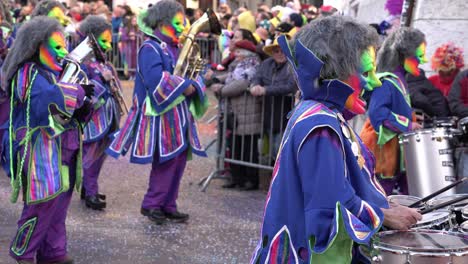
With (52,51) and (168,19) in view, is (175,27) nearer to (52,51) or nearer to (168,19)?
(168,19)

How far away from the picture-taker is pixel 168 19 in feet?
21.6

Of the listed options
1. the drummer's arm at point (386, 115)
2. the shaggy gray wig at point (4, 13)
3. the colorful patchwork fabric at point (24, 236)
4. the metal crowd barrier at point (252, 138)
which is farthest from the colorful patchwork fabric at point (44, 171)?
the shaggy gray wig at point (4, 13)

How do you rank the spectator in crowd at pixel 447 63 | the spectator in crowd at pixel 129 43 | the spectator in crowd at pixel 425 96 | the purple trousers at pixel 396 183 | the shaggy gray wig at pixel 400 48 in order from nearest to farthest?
the shaggy gray wig at pixel 400 48 → the purple trousers at pixel 396 183 → the spectator in crowd at pixel 425 96 → the spectator in crowd at pixel 447 63 → the spectator in crowd at pixel 129 43

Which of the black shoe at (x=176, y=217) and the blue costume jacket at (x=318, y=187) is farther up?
the blue costume jacket at (x=318, y=187)

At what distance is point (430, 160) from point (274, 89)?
8.43 ft

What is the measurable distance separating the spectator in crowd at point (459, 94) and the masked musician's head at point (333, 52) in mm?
4299

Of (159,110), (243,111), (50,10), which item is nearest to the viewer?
(159,110)

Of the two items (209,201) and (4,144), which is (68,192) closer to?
(4,144)

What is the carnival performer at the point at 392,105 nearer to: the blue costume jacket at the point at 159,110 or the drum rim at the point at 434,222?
the blue costume jacket at the point at 159,110

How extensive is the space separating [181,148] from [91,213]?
113 centimetres

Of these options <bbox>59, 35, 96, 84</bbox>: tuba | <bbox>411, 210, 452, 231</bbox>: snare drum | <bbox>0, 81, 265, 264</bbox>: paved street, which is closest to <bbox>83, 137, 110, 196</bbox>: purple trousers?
<bbox>0, 81, 265, 264</bbox>: paved street

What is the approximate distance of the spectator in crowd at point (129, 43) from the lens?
17.5 meters

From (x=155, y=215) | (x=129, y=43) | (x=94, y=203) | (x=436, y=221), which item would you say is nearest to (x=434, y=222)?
(x=436, y=221)

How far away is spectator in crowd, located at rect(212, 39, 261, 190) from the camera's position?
26.7 ft
